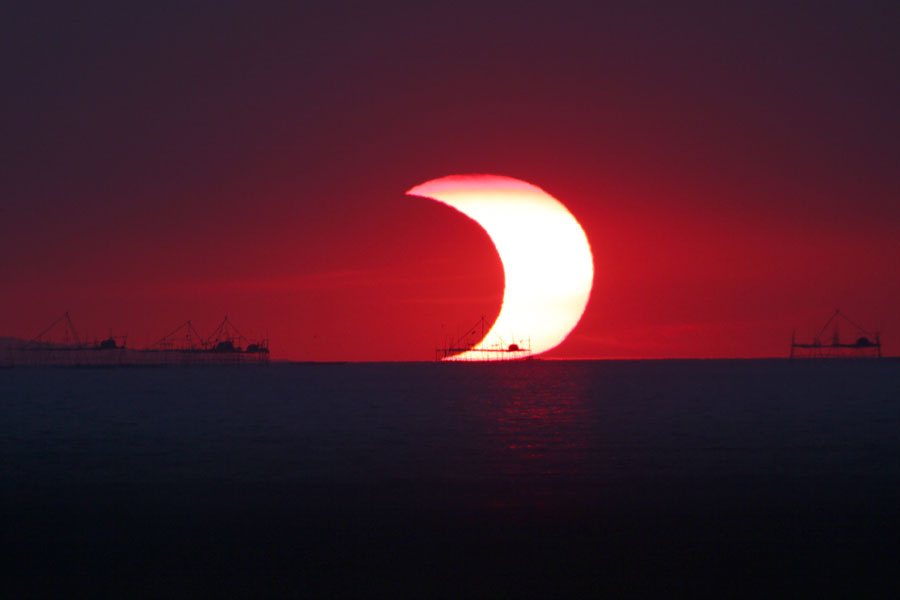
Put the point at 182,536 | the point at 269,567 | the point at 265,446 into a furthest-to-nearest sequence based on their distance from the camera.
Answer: the point at 265,446 → the point at 182,536 → the point at 269,567

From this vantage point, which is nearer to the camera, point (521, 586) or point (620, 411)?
point (521, 586)

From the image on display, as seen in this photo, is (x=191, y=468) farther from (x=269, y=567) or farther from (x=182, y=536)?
(x=269, y=567)

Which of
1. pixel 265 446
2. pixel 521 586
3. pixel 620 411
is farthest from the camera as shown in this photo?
pixel 620 411

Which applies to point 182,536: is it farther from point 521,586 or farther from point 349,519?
point 521,586


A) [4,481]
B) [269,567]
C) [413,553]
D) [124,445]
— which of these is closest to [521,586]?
[413,553]

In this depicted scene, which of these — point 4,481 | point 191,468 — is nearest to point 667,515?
point 191,468

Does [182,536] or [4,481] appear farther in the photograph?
[4,481]

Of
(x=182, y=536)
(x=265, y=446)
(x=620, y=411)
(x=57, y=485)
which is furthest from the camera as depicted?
(x=620, y=411)

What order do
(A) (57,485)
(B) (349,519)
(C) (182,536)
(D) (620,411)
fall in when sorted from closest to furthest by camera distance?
(C) (182,536), (B) (349,519), (A) (57,485), (D) (620,411)
